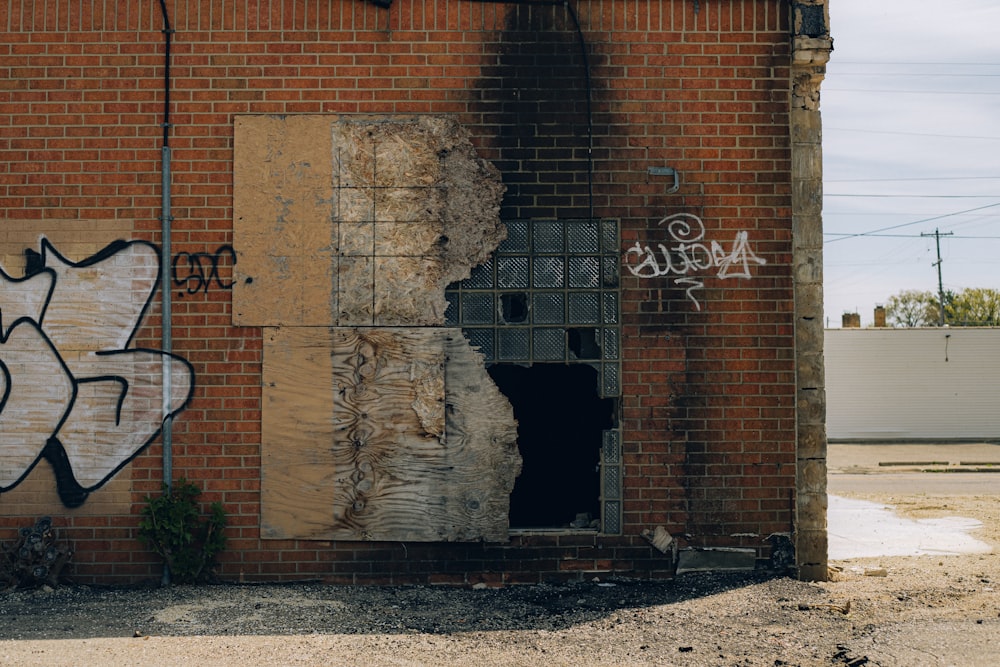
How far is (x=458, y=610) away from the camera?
587 cm

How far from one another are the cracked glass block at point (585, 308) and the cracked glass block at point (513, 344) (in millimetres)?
360

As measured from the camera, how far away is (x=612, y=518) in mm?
6535

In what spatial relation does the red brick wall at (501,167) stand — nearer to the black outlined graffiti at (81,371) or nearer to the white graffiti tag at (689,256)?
the white graffiti tag at (689,256)

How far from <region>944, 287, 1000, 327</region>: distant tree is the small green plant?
45522 mm

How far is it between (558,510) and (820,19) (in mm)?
4029

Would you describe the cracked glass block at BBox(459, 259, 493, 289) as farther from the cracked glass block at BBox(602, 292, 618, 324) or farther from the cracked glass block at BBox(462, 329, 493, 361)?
the cracked glass block at BBox(602, 292, 618, 324)

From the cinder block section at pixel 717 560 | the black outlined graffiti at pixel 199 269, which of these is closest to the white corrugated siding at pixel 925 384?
the cinder block section at pixel 717 560

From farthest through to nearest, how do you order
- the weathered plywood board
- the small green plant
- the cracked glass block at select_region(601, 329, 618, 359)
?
the cracked glass block at select_region(601, 329, 618, 359) < the weathered plywood board < the small green plant

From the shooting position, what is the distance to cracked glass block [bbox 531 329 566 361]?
21.5 feet

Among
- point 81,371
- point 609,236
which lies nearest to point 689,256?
point 609,236

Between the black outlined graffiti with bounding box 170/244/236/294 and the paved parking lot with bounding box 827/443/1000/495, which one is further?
the paved parking lot with bounding box 827/443/1000/495

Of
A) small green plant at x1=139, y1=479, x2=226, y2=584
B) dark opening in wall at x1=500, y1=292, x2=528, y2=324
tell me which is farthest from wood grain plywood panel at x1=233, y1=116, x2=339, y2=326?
small green plant at x1=139, y1=479, x2=226, y2=584

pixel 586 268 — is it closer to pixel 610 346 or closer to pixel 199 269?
pixel 610 346

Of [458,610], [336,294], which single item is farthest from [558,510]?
[336,294]
